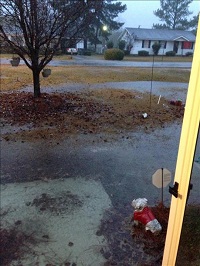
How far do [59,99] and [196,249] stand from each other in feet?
22.5

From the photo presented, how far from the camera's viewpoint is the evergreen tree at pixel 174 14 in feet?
145

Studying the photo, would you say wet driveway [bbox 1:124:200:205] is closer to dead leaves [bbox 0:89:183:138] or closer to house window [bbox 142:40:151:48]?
dead leaves [bbox 0:89:183:138]

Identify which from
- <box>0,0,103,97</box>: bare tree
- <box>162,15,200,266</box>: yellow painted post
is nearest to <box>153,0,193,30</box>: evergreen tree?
<box>0,0,103,97</box>: bare tree

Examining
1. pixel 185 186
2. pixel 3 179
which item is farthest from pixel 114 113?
pixel 185 186

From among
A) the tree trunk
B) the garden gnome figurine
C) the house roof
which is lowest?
the garden gnome figurine

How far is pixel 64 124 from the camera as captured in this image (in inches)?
250

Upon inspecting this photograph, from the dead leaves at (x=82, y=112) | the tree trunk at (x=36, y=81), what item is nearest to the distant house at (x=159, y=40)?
the dead leaves at (x=82, y=112)

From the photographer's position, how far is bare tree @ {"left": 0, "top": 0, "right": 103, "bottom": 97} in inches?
283

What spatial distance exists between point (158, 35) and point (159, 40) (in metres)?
1.08

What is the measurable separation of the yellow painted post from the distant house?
39.0 m

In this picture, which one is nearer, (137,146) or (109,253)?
(109,253)

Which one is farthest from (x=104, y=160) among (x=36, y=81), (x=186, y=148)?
(x=36, y=81)

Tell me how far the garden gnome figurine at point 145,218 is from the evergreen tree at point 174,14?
47.4 meters

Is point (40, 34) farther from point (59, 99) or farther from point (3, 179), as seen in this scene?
point (3, 179)
